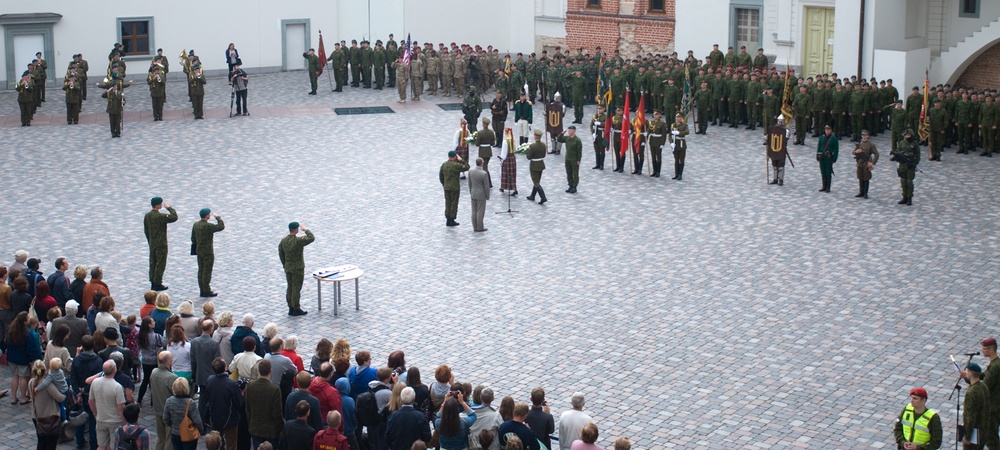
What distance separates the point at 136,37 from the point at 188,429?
2954cm

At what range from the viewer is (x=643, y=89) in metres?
34.6

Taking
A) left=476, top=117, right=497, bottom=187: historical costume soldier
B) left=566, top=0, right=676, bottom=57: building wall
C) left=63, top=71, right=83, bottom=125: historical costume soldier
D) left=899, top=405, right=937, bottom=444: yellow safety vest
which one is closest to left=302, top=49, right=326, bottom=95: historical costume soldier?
left=63, top=71, right=83, bottom=125: historical costume soldier

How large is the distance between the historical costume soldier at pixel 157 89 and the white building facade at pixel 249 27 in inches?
259

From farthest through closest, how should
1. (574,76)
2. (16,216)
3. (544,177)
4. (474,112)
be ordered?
(574,76) → (474,112) → (544,177) → (16,216)

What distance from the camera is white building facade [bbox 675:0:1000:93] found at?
107ft

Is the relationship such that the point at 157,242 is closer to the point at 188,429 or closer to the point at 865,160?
the point at 188,429

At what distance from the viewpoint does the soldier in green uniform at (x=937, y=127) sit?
27906 mm

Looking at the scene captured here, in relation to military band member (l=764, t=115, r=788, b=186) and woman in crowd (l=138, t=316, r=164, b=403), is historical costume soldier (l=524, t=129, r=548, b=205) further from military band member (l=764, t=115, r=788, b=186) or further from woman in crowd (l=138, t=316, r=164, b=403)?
woman in crowd (l=138, t=316, r=164, b=403)

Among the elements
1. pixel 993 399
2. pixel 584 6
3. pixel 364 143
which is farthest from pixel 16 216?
pixel 584 6

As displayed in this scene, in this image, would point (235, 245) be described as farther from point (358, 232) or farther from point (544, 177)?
point (544, 177)

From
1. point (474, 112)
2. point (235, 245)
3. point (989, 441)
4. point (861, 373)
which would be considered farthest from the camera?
point (474, 112)

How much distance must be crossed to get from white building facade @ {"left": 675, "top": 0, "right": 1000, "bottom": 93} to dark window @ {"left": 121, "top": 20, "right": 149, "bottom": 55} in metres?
18.2

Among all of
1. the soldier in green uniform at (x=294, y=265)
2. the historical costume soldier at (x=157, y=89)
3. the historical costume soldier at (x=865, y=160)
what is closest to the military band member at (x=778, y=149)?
the historical costume soldier at (x=865, y=160)

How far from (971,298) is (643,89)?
17.1m
